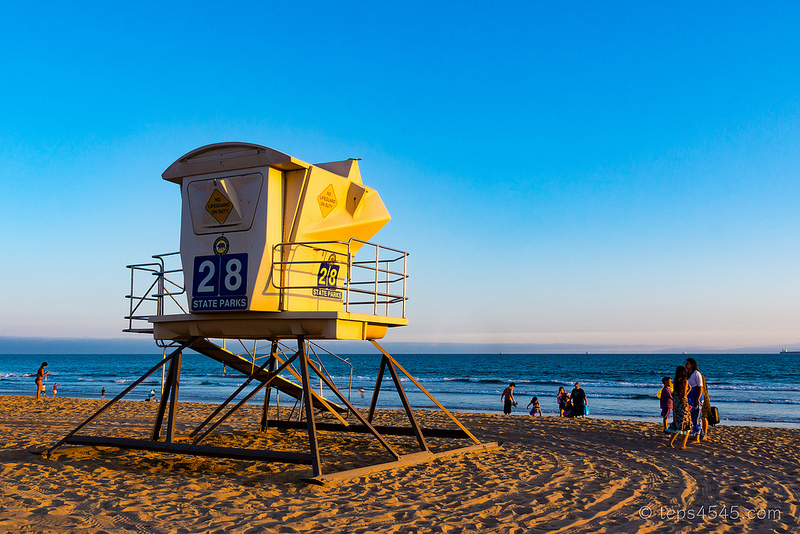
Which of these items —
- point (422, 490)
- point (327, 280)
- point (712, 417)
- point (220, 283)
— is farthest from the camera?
point (712, 417)

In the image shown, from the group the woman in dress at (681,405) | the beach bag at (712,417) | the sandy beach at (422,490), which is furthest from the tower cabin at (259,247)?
the beach bag at (712,417)

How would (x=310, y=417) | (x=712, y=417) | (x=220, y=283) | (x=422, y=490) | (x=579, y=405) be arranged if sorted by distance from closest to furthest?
1. (x=422, y=490)
2. (x=310, y=417)
3. (x=220, y=283)
4. (x=712, y=417)
5. (x=579, y=405)

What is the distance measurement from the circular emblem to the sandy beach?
3531 millimetres

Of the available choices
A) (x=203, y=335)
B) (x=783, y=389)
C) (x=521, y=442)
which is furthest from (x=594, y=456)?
(x=783, y=389)

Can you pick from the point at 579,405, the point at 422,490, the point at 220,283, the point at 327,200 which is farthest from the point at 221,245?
the point at 579,405

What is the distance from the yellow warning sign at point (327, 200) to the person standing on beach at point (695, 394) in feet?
27.3

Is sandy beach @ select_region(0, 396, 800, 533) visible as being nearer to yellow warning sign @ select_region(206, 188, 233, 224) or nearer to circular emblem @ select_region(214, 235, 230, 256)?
circular emblem @ select_region(214, 235, 230, 256)

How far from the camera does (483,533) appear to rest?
6727 millimetres

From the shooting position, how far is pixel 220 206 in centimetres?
1016

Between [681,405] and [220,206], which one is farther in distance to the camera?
[681,405]

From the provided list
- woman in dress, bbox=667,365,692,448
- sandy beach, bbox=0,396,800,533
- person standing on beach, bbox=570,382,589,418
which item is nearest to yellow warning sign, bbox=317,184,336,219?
sandy beach, bbox=0,396,800,533

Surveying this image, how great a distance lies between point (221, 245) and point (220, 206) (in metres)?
0.64

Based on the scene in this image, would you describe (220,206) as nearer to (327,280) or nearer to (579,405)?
(327,280)

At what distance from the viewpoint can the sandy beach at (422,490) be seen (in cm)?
708
